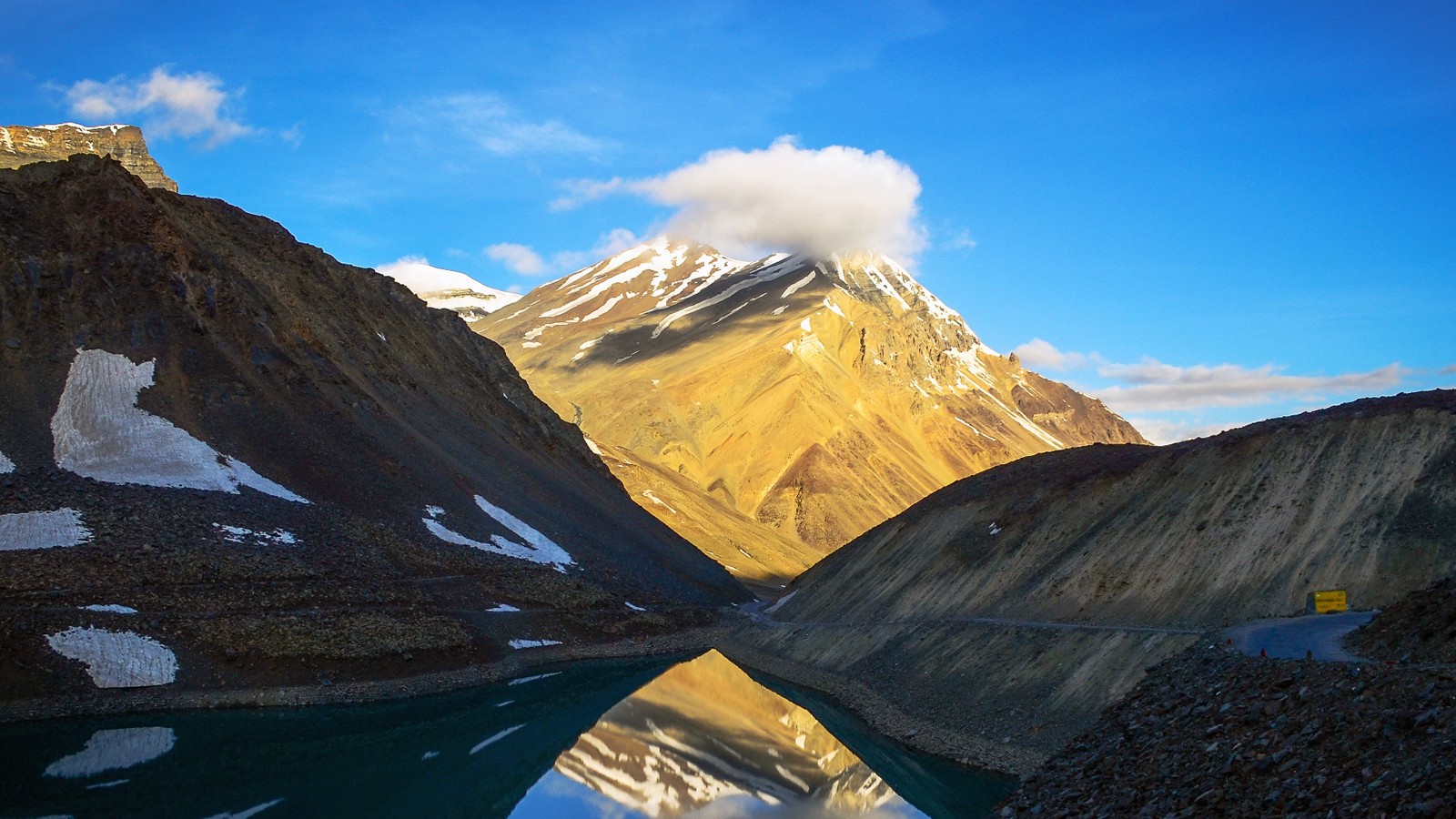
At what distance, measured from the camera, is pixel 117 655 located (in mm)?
37250

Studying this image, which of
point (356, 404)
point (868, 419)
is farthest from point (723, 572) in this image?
point (868, 419)

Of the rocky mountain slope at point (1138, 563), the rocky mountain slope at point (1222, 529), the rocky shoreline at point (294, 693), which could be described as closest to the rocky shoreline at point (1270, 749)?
the rocky mountain slope at point (1138, 563)

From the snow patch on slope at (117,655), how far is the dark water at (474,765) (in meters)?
Result: 1.72

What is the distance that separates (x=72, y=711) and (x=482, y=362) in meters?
63.3

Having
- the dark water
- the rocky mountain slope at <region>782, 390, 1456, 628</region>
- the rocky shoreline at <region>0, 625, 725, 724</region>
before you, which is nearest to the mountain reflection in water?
the dark water

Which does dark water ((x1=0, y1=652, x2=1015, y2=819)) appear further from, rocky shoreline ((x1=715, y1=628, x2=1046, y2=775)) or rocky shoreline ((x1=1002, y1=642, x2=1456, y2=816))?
rocky shoreline ((x1=1002, y1=642, x2=1456, y2=816))

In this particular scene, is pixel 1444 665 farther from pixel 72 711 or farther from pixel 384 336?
pixel 384 336

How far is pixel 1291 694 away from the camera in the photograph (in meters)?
20.0

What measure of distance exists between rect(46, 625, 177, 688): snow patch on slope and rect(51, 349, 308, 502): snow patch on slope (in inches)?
475

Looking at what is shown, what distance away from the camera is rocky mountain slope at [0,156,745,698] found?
40438 millimetres

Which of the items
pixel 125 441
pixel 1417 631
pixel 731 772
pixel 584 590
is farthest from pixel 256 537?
pixel 1417 631

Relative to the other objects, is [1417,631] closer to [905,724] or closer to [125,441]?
[905,724]

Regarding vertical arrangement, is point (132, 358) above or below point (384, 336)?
below

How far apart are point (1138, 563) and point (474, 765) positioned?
24.4m
